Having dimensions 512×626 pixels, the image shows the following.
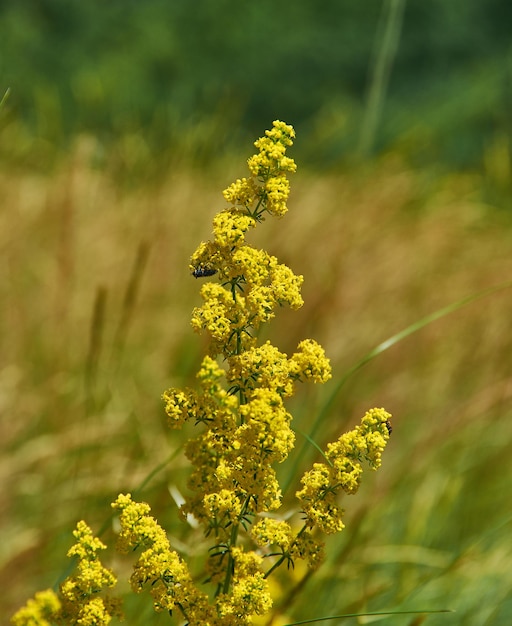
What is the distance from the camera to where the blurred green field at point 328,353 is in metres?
2.57

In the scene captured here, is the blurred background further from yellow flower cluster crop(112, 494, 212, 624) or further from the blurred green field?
yellow flower cluster crop(112, 494, 212, 624)

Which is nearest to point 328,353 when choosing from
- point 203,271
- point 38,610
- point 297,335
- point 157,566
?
point 297,335

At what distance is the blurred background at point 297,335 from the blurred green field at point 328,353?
0.05 feet

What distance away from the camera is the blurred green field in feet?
8.44

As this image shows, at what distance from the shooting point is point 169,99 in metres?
11.5

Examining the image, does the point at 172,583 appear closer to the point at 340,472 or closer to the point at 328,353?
the point at 340,472

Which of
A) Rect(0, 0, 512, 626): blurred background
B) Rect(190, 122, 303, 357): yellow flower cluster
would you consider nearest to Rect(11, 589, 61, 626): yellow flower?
Rect(190, 122, 303, 357): yellow flower cluster

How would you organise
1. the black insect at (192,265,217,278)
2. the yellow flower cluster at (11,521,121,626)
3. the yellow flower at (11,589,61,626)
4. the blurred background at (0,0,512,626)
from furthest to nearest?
the blurred background at (0,0,512,626) → the black insect at (192,265,217,278) → the yellow flower cluster at (11,521,121,626) → the yellow flower at (11,589,61,626)

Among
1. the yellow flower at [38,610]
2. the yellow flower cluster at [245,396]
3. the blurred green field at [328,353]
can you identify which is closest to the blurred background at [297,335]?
the blurred green field at [328,353]

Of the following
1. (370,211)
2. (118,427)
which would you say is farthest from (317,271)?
(118,427)

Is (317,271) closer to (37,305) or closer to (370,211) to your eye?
(370,211)

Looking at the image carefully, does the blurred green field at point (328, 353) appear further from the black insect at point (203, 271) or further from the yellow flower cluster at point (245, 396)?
the black insect at point (203, 271)

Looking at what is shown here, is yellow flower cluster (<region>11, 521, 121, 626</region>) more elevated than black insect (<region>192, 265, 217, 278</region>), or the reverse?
black insect (<region>192, 265, 217, 278</region>)

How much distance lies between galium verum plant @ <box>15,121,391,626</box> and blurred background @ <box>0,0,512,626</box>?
40 centimetres
